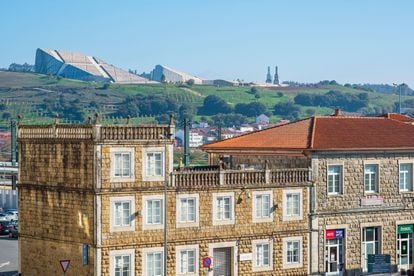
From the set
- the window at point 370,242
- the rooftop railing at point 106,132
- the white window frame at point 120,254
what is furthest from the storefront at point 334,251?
the white window frame at point 120,254

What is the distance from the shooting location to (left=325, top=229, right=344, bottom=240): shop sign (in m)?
60.1

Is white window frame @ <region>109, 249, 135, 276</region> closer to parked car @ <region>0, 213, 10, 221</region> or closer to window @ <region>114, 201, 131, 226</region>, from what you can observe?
window @ <region>114, 201, 131, 226</region>

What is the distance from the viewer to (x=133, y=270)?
172ft

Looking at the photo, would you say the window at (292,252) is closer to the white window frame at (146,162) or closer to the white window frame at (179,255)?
the white window frame at (179,255)

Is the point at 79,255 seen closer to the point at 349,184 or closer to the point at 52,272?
the point at 52,272

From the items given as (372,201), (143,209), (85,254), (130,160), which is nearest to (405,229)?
(372,201)

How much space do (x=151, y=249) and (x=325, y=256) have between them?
10889mm

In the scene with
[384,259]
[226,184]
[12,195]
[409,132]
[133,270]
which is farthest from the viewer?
[12,195]

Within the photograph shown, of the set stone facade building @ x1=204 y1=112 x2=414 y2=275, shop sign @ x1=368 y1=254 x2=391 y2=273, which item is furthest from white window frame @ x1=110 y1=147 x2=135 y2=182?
shop sign @ x1=368 y1=254 x2=391 y2=273

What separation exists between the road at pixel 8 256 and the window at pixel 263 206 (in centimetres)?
1274

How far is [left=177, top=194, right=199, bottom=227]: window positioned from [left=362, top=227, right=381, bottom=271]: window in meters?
11.0

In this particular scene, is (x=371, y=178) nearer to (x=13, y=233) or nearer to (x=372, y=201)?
(x=372, y=201)

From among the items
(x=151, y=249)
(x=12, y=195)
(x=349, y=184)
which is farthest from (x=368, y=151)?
(x=12, y=195)

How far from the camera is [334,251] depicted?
60.6 m
